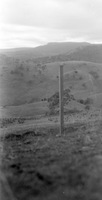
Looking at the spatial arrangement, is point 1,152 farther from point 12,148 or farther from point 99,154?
point 99,154

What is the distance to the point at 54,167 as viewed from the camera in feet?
21.6

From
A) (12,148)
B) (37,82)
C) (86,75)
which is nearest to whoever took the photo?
(12,148)

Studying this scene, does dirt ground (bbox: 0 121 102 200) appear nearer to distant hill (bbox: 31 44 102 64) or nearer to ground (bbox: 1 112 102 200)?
ground (bbox: 1 112 102 200)

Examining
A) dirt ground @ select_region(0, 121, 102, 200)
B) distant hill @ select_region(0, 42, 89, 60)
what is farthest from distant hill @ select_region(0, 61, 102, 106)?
distant hill @ select_region(0, 42, 89, 60)

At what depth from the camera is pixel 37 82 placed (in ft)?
105

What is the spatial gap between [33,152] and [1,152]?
77 centimetres

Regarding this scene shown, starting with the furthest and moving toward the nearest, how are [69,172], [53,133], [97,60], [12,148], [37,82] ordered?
[97,60] → [37,82] → [53,133] → [12,148] → [69,172]

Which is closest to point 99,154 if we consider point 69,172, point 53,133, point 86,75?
point 69,172

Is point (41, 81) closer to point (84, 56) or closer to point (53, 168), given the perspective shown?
point (84, 56)

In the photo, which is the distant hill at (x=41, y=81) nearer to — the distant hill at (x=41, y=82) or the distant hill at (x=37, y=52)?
the distant hill at (x=41, y=82)

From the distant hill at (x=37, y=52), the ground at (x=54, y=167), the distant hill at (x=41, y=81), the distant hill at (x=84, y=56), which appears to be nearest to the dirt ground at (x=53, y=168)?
the ground at (x=54, y=167)

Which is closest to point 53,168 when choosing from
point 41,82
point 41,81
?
point 41,82

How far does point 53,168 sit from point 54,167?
48 mm

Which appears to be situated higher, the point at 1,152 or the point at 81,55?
the point at 81,55
